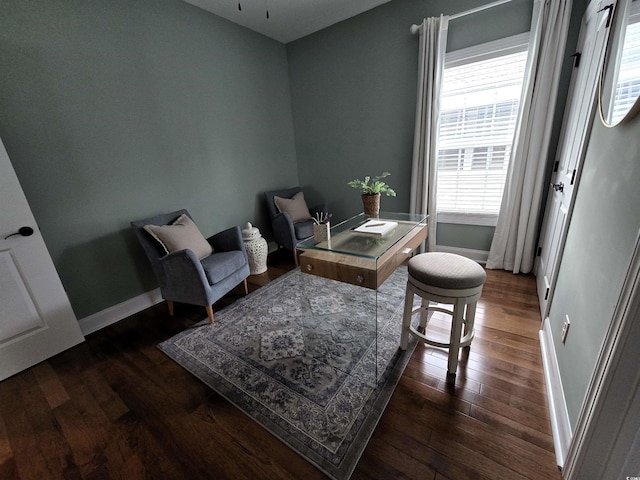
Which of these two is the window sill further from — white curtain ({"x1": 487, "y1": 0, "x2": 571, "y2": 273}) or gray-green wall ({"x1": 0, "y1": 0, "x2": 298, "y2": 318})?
gray-green wall ({"x1": 0, "y1": 0, "x2": 298, "y2": 318})

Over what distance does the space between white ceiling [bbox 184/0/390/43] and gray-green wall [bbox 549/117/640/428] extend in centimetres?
254

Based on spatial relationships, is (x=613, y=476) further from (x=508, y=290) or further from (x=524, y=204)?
(x=524, y=204)

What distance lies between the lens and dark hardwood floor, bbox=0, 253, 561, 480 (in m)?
1.12

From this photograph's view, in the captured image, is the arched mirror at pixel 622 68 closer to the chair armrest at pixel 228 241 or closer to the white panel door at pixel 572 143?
the white panel door at pixel 572 143

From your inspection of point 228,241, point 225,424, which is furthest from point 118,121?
Answer: point 225,424

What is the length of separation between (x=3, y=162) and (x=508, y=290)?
12.6 ft

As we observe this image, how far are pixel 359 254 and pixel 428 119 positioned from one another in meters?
1.98

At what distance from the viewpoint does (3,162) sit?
5.29 feet

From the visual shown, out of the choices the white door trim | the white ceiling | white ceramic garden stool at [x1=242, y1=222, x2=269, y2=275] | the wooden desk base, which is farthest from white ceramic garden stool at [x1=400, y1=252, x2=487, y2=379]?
the white ceiling

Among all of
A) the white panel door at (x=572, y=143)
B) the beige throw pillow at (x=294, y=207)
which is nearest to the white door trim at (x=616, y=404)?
the white panel door at (x=572, y=143)

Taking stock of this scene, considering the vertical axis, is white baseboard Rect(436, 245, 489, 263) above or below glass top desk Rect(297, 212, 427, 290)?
below

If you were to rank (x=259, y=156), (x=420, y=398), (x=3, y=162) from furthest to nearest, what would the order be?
(x=259, y=156), (x=3, y=162), (x=420, y=398)

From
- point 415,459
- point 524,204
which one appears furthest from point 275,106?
point 415,459

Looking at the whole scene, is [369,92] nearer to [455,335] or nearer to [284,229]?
[284,229]
